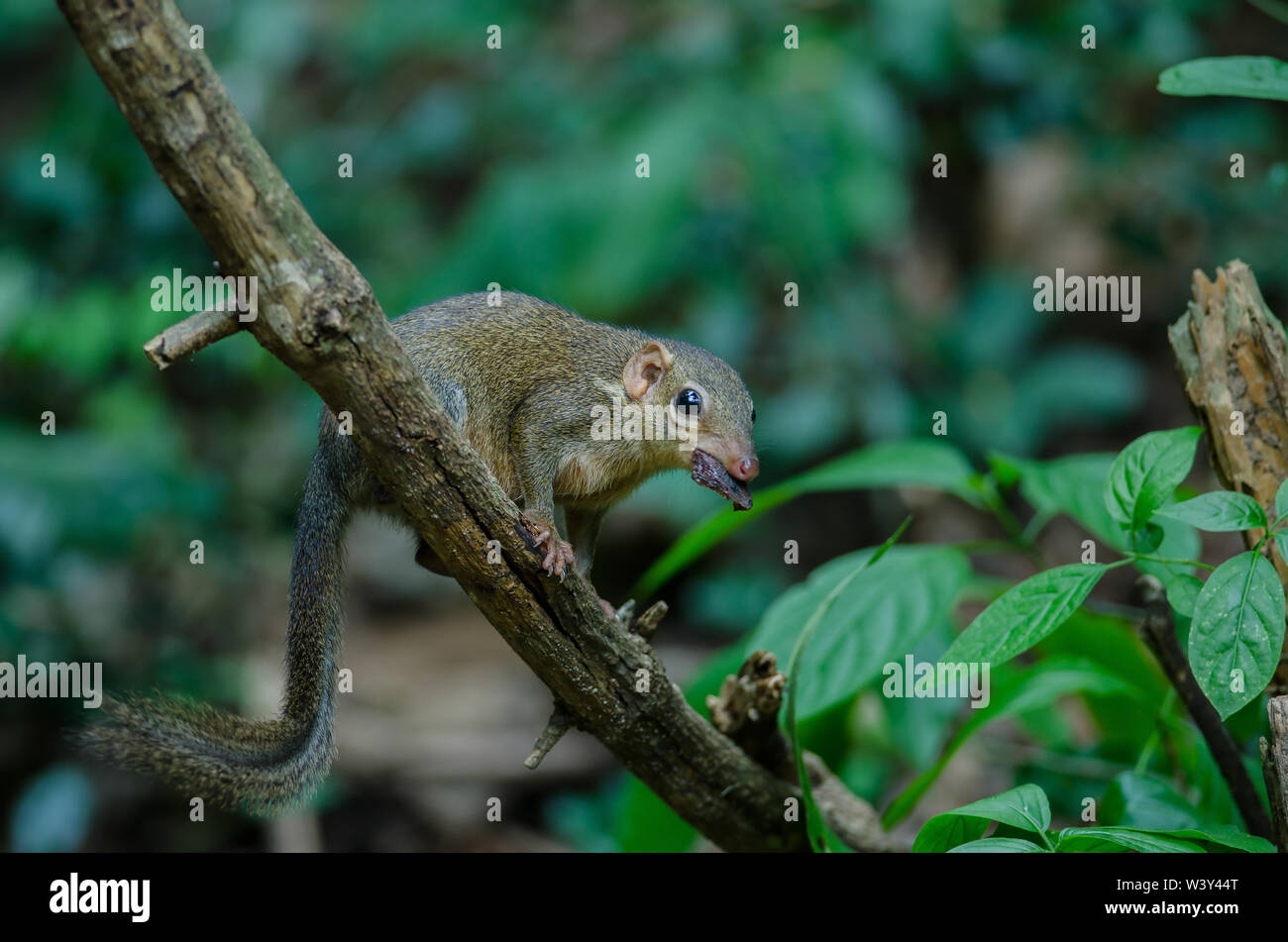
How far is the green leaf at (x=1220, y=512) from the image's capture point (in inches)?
85.4

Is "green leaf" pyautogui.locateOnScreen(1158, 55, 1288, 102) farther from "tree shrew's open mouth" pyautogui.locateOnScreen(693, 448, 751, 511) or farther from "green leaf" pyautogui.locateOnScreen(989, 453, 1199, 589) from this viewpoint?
"tree shrew's open mouth" pyautogui.locateOnScreen(693, 448, 751, 511)

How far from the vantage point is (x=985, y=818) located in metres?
2.28

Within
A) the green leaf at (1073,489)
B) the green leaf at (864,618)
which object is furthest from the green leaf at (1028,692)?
the green leaf at (1073,489)

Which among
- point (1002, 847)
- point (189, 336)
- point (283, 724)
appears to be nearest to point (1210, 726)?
point (1002, 847)

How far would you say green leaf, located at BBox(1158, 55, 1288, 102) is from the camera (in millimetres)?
2494

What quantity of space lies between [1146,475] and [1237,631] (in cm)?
49

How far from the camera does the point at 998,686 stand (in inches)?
134

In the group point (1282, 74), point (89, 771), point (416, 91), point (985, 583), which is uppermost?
point (416, 91)

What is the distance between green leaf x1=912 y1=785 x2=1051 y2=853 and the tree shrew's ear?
1.34 meters

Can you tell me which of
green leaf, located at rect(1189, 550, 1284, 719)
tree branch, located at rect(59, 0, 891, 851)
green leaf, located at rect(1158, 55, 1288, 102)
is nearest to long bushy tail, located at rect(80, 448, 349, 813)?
tree branch, located at rect(59, 0, 891, 851)

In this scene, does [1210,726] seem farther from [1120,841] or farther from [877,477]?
[877,477]
